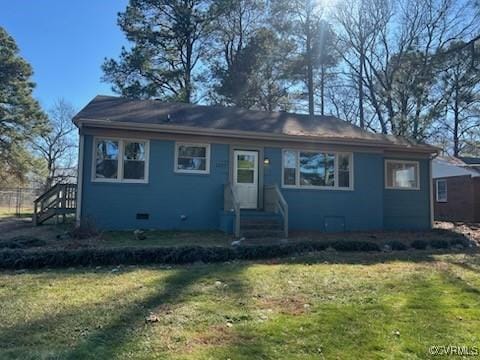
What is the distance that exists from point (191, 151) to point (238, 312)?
862cm

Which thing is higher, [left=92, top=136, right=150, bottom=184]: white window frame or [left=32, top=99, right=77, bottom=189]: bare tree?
[left=32, top=99, right=77, bottom=189]: bare tree

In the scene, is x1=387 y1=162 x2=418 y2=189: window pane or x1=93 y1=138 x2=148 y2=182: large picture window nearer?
x1=93 y1=138 x2=148 y2=182: large picture window

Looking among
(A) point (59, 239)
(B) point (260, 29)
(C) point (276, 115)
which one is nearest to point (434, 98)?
(B) point (260, 29)

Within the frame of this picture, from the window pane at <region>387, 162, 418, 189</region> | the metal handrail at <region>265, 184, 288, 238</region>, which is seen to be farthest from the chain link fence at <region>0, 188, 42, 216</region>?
the window pane at <region>387, 162, 418, 189</region>

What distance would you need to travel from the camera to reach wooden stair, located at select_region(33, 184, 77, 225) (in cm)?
1338

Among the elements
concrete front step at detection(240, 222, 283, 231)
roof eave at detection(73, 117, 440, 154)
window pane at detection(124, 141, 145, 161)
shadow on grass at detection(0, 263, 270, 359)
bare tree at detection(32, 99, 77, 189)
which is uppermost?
bare tree at detection(32, 99, 77, 189)

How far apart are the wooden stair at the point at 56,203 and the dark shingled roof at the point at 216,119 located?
266cm

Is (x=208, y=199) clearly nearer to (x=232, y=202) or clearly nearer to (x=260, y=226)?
(x=232, y=202)

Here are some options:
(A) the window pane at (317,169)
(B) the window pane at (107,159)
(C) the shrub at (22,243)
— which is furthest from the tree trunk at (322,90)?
(C) the shrub at (22,243)

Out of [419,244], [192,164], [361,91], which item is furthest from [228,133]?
[361,91]

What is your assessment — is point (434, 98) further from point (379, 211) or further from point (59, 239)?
point (59, 239)

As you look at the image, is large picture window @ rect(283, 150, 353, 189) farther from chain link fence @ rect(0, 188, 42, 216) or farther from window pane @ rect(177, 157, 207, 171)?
chain link fence @ rect(0, 188, 42, 216)

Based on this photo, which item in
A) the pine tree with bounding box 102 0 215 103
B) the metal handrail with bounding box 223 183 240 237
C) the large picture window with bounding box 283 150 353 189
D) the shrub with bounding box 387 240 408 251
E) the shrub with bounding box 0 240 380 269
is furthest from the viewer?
the pine tree with bounding box 102 0 215 103

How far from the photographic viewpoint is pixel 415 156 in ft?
52.4
